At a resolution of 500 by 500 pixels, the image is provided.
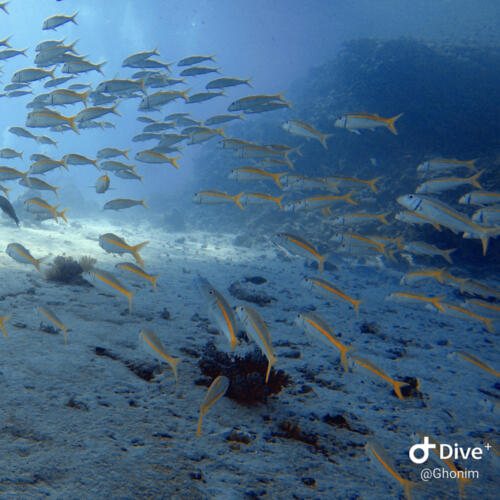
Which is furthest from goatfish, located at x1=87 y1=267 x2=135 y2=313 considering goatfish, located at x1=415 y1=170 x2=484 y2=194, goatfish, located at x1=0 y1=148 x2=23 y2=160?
goatfish, located at x1=0 y1=148 x2=23 y2=160

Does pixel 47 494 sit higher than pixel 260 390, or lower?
higher

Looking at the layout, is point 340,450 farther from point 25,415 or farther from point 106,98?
point 106,98

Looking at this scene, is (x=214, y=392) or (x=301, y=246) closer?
(x=214, y=392)

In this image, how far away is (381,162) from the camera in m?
15.6

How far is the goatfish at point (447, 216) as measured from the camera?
3.94m

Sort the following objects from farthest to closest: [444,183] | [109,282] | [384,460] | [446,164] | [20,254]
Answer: [446,164] < [444,183] < [20,254] < [109,282] < [384,460]

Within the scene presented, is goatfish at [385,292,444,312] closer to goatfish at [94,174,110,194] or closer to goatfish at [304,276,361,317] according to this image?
goatfish at [304,276,361,317]

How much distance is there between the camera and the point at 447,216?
404 cm

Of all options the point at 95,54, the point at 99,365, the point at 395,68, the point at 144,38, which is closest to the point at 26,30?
the point at 95,54

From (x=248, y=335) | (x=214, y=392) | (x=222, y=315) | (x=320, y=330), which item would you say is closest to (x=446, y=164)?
(x=320, y=330)

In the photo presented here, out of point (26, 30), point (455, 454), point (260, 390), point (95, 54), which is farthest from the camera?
point (26, 30)

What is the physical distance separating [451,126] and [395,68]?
22.5 ft

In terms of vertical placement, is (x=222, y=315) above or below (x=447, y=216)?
below

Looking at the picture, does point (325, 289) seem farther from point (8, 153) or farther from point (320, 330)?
point (8, 153)
